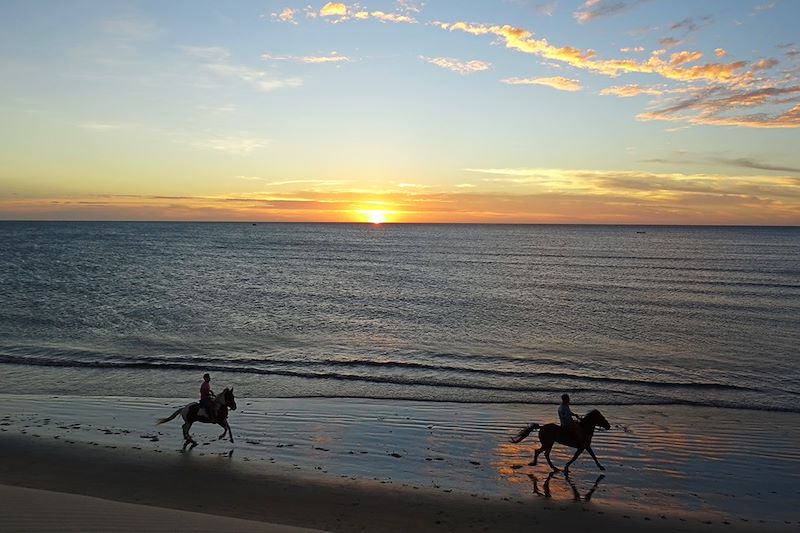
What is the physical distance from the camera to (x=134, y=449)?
48.3ft

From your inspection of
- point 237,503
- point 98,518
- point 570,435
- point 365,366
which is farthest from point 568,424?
point 365,366

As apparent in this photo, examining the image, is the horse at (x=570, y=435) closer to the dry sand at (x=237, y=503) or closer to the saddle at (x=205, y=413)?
the dry sand at (x=237, y=503)

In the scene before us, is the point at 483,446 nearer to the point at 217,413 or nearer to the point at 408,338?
the point at 217,413

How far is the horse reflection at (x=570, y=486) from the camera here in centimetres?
1262

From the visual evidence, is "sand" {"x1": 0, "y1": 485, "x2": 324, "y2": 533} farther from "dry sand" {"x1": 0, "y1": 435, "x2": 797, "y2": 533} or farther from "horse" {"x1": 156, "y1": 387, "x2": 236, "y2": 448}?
"horse" {"x1": 156, "y1": 387, "x2": 236, "y2": 448}

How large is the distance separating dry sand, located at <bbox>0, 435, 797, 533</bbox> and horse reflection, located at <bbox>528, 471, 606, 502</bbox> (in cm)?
51

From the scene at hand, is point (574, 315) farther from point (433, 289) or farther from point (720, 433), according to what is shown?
point (720, 433)

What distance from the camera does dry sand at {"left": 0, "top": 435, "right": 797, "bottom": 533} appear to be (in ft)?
33.4

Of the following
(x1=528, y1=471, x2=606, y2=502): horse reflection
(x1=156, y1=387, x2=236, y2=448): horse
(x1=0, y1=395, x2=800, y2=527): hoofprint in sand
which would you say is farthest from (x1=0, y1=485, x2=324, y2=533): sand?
(x1=528, y1=471, x2=606, y2=502): horse reflection

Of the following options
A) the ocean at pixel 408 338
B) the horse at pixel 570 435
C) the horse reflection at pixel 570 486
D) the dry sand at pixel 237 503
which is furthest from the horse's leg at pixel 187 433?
the horse at pixel 570 435

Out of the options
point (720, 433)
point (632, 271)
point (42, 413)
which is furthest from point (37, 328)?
point (632, 271)

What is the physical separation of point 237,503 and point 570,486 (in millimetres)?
7428

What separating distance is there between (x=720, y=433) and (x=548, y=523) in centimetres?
931

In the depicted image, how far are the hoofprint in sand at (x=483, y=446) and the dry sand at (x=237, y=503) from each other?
459 mm
